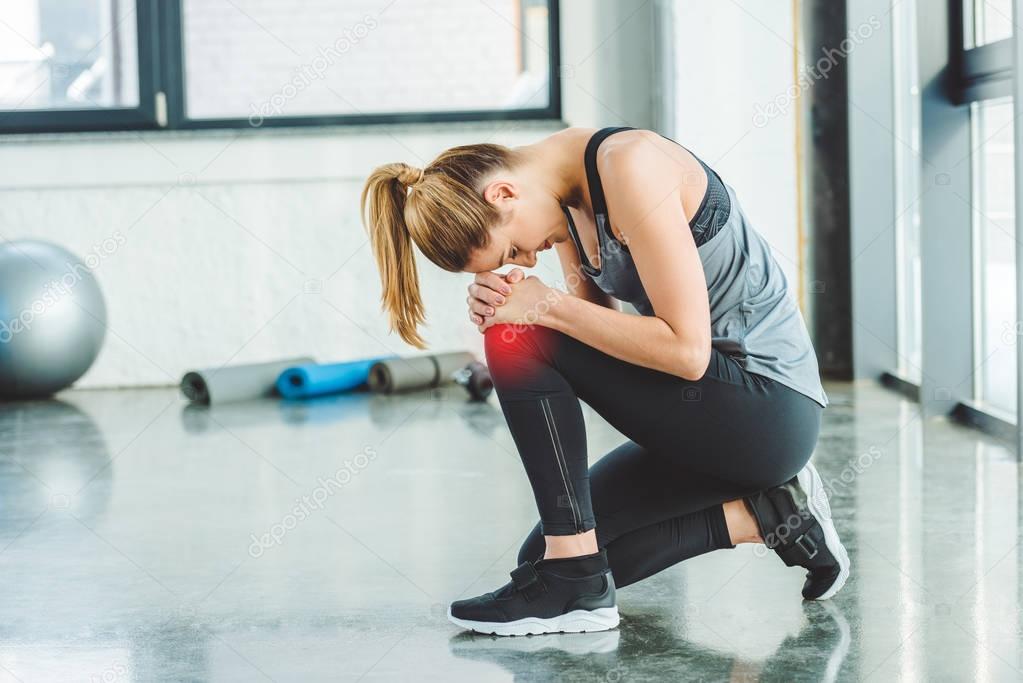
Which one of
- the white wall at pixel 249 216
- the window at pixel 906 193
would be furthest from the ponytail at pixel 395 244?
the white wall at pixel 249 216

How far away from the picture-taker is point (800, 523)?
1812 mm

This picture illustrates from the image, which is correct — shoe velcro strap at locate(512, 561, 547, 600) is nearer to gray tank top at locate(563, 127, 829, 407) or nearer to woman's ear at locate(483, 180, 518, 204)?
gray tank top at locate(563, 127, 829, 407)

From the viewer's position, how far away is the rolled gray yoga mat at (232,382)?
434 centimetres

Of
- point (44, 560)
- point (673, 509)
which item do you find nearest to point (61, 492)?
point (44, 560)

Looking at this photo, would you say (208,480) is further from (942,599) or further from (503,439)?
(942,599)

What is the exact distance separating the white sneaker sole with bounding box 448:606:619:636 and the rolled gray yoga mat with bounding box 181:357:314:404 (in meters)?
2.78

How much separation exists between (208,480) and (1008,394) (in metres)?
2.13

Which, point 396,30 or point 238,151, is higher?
point 396,30

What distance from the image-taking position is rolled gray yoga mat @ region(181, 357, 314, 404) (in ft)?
14.3

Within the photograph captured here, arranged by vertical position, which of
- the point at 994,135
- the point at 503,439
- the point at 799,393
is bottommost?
the point at 503,439

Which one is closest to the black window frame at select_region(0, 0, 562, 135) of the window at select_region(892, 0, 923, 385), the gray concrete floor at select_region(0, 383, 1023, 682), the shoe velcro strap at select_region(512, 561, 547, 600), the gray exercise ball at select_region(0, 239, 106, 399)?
the gray exercise ball at select_region(0, 239, 106, 399)

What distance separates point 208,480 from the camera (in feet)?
9.80
